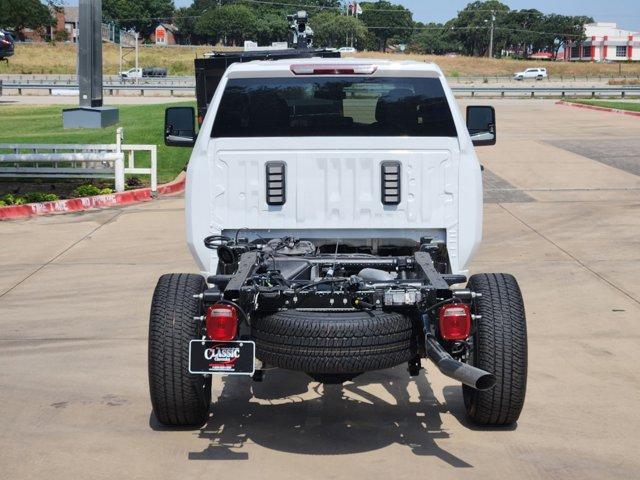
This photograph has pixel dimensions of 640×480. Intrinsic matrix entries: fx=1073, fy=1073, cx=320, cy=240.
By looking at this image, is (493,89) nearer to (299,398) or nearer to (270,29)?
(299,398)

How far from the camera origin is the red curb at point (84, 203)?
14.7 meters

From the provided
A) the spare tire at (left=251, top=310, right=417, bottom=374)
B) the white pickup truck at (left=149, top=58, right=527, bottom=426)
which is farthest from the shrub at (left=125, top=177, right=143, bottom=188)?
the spare tire at (left=251, top=310, right=417, bottom=374)

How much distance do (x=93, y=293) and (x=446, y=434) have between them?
16.1ft

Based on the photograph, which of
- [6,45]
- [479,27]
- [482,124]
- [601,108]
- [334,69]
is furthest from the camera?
[479,27]

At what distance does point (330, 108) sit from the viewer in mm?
7125

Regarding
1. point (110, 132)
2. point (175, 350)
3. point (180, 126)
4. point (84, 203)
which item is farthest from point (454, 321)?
point (110, 132)

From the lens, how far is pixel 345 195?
6812mm

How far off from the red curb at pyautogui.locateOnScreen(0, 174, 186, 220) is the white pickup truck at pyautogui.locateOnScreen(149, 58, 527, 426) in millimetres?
8342

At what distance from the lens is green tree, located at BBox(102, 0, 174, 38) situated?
523 ft

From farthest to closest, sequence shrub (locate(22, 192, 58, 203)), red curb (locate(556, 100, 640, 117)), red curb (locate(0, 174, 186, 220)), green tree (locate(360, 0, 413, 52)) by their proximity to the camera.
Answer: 1. green tree (locate(360, 0, 413, 52))
2. red curb (locate(556, 100, 640, 117))
3. shrub (locate(22, 192, 58, 203))
4. red curb (locate(0, 174, 186, 220))

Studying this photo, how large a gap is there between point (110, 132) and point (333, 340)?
20.0 m

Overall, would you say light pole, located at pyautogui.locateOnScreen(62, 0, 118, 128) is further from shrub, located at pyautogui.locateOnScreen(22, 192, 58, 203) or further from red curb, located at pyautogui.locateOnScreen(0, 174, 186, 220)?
shrub, located at pyautogui.locateOnScreen(22, 192, 58, 203)

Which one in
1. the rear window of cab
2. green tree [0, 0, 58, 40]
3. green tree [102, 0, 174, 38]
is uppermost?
green tree [102, 0, 174, 38]

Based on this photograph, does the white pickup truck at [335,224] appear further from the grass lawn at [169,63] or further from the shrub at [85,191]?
the grass lawn at [169,63]
